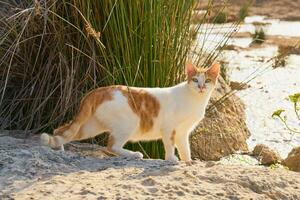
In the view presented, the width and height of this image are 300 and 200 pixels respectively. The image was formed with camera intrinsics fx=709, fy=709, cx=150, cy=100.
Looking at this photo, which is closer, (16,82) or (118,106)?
(118,106)

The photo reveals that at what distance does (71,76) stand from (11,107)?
1.60 ft

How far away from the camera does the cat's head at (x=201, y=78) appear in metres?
3.99

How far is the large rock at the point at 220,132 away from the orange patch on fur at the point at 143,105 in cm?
103

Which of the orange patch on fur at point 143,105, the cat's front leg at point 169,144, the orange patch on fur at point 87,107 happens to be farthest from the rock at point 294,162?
the orange patch on fur at point 87,107

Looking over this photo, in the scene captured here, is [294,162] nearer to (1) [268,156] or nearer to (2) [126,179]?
(1) [268,156]

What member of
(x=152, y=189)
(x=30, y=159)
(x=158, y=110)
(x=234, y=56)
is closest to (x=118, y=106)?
(x=158, y=110)

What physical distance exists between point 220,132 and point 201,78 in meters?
1.40

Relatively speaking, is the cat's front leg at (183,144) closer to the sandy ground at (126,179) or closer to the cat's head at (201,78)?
the cat's head at (201,78)

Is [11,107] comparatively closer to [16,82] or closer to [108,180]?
[16,82]

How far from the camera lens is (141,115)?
3.89 m

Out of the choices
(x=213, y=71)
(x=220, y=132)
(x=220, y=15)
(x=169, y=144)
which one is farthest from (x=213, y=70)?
(x=220, y=15)

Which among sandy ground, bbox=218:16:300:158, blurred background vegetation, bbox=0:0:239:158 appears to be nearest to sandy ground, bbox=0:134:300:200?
blurred background vegetation, bbox=0:0:239:158

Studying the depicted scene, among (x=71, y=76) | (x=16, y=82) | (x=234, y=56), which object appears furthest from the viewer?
(x=234, y=56)

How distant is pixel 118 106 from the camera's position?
3797mm
